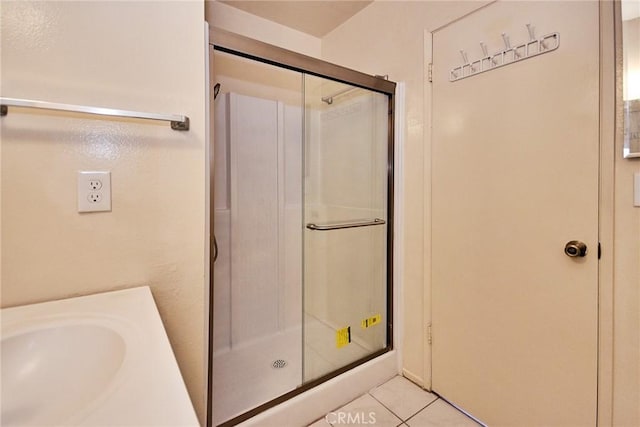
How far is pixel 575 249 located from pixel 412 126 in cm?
98

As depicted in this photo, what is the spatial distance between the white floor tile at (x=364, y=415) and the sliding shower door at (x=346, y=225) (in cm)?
21

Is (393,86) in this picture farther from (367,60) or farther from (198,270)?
(198,270)

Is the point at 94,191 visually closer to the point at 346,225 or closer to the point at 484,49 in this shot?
the point at 346,225

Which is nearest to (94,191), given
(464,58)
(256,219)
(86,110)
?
(86,110)

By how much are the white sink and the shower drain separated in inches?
49.5

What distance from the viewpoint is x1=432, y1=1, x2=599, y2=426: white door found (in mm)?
1121

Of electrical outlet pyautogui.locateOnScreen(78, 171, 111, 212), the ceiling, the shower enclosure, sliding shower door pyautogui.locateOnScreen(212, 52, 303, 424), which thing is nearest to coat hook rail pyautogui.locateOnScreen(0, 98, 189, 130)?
electrical outlet pyautogui.locateOnScreen(78, 171, 111, 212)

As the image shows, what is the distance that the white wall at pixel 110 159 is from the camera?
0.80 meters

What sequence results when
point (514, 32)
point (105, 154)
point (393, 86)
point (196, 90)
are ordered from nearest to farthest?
point (105, 154)
point (196, 90)
point (514, 32)
point (393, 86)

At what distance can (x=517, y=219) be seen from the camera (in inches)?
51.1

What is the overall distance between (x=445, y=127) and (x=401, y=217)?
0.57m

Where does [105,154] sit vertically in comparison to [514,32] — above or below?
below

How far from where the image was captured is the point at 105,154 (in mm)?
896

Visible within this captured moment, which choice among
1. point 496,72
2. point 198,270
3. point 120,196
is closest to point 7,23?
point 120,196
